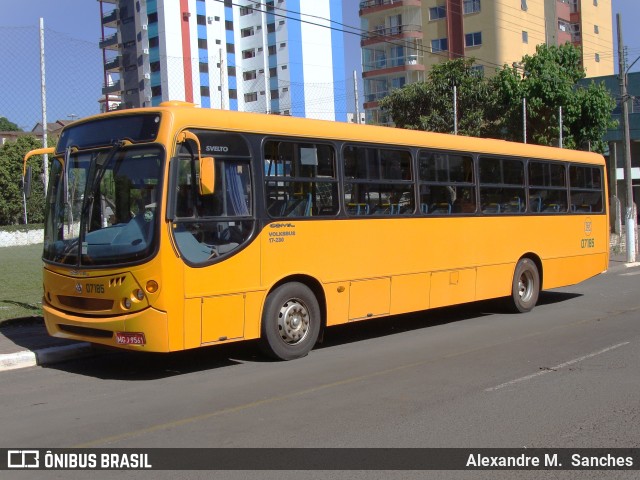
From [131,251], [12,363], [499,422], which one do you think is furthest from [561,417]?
[12,363]

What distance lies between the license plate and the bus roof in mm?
2356

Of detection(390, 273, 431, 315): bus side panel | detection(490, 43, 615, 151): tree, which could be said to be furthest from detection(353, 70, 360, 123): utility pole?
detection(390, 273, 431, 315): bus side panel

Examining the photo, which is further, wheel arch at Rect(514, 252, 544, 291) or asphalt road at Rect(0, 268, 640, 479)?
wheel arch at Rect(514, 252, 544, 291)

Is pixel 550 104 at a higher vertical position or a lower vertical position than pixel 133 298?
higher

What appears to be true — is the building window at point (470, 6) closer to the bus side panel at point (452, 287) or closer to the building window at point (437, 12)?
the building window at point (437, 12)

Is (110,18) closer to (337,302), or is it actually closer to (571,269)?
(571,269)

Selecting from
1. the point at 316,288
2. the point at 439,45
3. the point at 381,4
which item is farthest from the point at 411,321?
the point at 381,4

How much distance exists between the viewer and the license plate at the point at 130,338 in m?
7.71

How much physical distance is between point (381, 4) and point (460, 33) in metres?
7.38

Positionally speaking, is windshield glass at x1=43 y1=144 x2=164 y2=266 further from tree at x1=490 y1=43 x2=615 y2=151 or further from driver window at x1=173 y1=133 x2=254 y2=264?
tree at x1=490 y1=43 x2=615 y2=151

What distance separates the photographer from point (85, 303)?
26.9 feet

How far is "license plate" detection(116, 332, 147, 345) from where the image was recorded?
771cm

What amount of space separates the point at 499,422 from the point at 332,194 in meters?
4.33

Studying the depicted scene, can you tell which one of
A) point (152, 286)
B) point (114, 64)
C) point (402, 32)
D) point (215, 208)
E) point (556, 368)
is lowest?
point (556, 368)
